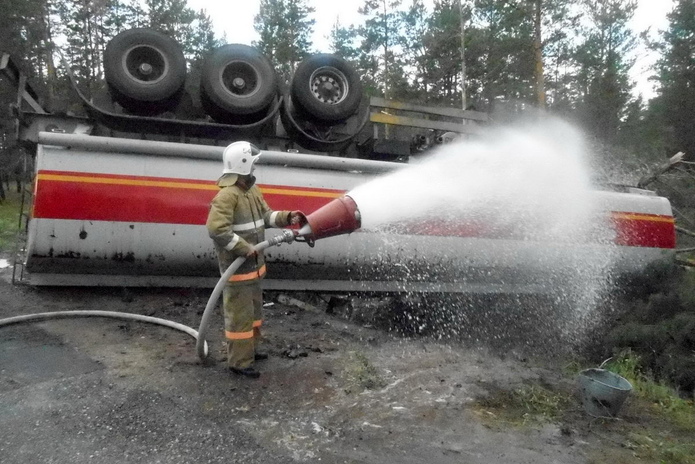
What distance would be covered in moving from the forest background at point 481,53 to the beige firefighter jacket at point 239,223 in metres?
11.7

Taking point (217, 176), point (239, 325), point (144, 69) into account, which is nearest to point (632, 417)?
point (239, 325)

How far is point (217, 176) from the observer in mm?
5316

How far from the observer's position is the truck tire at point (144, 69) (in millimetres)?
5531

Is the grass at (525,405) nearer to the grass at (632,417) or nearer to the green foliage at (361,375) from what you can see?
the grass at (632,417)

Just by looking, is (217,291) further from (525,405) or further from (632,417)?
(632,417)

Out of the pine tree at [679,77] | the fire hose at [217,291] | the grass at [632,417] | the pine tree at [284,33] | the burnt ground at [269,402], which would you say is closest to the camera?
the burnt ground at [269,402]

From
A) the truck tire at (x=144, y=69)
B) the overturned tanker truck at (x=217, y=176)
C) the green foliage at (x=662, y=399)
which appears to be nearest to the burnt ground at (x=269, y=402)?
the green foliage at (x=662, y=399)

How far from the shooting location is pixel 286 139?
622cm

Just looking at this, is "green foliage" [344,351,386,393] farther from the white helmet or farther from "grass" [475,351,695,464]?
the white helmet

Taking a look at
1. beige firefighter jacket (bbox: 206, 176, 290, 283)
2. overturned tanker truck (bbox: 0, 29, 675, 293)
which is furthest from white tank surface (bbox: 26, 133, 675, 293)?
beige firefighter jacket (bbox: 206, 176, 290, 283)

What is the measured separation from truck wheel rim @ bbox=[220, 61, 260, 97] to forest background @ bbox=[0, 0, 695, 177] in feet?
32.6

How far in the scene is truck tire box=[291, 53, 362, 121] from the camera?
20.0ft

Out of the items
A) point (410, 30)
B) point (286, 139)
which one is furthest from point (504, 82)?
point (286, 139)

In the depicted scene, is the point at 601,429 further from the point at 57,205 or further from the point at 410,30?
the point at 410,30
